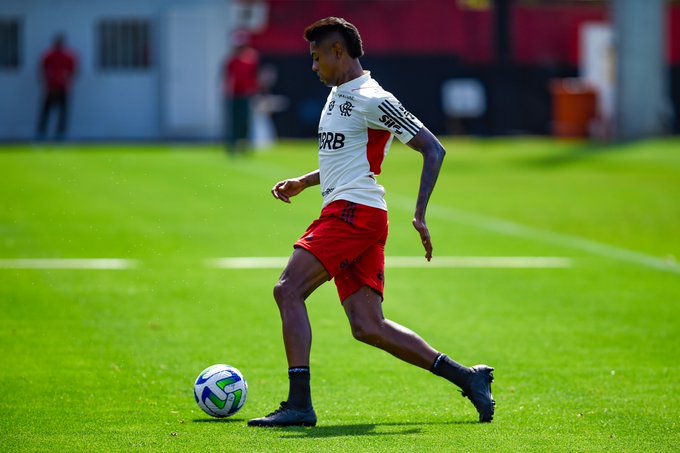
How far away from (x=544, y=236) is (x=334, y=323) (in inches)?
266

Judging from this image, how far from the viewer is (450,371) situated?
23.6 ft

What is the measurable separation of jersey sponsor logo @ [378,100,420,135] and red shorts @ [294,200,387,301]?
1.56ft

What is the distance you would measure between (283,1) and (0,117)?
9577 millimetres

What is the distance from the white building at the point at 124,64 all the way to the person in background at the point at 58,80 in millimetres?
1180

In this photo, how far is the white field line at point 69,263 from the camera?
543 inches

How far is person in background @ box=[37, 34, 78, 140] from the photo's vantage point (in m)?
36.8

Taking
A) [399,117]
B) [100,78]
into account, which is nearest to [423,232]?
[399,117]

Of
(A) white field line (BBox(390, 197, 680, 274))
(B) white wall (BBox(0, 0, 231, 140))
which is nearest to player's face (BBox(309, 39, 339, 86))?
(A) white field line (BBox(390, 197, 680, 274))

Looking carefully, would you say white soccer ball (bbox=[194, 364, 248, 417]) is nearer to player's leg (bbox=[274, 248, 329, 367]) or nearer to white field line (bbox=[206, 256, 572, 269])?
player's leg (bbox=[274, 248, 329, 367])

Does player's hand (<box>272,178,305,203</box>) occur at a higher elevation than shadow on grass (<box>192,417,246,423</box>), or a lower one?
higher

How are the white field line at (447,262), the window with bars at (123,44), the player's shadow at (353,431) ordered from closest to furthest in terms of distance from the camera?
the player's shadow at (353,431) → the white field line at (447,262) → the window with bars at (123,44)

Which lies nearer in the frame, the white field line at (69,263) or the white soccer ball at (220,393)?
the white soccer ball at (220,393)

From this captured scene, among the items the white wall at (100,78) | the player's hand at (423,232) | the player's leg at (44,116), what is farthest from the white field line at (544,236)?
the white wall at (100,78)

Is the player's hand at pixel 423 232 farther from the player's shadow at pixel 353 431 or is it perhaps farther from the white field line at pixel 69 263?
the white field line at pixel 69 263
